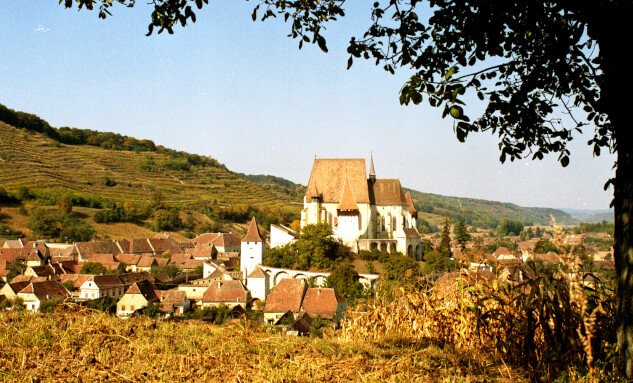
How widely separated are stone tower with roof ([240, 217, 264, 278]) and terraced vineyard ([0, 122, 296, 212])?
49644 mm

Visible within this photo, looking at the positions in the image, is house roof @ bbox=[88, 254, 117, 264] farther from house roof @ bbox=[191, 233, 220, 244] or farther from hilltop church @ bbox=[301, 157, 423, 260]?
hilltop church @ bbox=[301, 157, 423, 260]

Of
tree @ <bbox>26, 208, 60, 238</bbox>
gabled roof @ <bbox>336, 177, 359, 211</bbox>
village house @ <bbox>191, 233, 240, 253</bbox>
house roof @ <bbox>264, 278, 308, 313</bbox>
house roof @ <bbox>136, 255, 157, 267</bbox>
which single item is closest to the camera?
house roof @ <bbox>264, 278, 308, 313</bbox>

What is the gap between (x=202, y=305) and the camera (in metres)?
31.1

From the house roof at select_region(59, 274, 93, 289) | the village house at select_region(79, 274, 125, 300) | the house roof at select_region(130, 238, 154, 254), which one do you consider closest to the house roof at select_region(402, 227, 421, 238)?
the village house at select_region(79, 274, 125, 300)

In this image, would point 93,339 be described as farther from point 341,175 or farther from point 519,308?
point 341,175

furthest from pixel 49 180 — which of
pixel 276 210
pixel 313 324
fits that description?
pixel 313 324

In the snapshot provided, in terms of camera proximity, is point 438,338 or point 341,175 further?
point 341,175

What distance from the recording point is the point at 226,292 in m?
32.6

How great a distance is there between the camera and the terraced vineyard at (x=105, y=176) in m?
81.6

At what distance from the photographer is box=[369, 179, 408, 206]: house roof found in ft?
127

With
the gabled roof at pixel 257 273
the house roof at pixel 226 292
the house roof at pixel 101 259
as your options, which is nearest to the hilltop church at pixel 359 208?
the gabled roof at pixel 257 273

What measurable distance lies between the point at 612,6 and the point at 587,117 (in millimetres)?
1577

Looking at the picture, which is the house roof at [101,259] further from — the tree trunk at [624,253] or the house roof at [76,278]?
the tree trunk at [624,253]

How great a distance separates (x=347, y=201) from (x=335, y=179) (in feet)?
8.47
